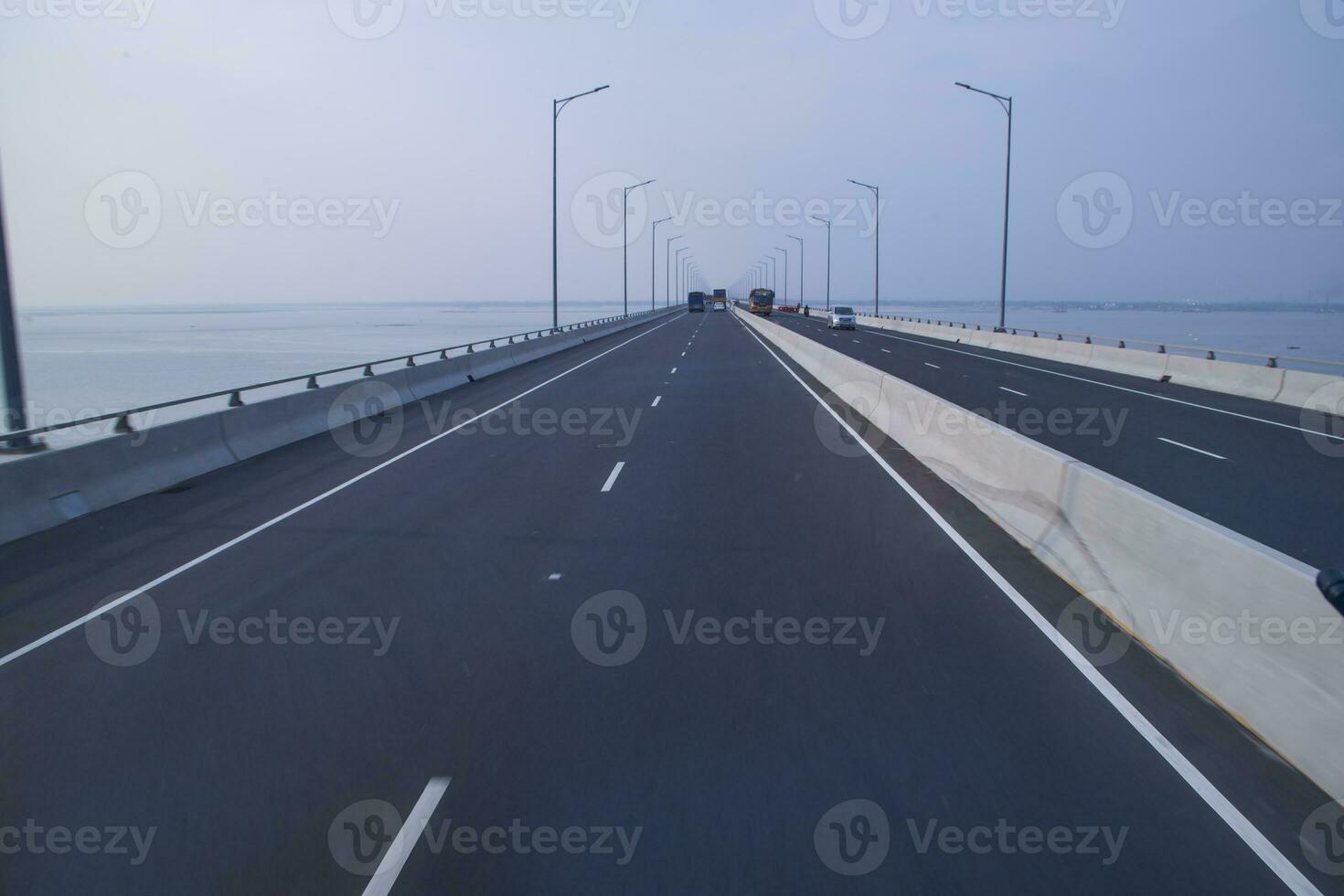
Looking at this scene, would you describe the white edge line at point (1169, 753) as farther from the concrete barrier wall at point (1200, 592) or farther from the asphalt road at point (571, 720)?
the concrete barrier wall at point (1200, 592)

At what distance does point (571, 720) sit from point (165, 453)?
1099cm

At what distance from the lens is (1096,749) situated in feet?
18.2

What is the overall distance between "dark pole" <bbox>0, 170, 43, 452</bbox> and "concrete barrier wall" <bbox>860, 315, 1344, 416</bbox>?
977 inches

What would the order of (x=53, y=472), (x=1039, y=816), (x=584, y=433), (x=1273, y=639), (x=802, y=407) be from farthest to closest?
1. (x=802, y=407)
2. (x=584, y=433)
3. (x=53, y=472)
4. (x=1273, y=639)
5. (x=1039, y=816)

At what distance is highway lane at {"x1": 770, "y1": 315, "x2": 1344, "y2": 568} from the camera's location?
38.7ft


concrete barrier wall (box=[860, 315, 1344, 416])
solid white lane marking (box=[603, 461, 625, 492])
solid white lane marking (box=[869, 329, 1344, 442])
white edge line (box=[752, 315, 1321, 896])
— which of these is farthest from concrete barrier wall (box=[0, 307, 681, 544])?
concrete barrier wall (box=[860, 315, 1344, 416])

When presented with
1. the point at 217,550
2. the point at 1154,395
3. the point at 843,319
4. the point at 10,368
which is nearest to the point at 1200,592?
the point at 217,550

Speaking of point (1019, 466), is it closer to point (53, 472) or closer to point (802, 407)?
point (53, 472)

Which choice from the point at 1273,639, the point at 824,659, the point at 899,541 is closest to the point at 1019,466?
the point at 899,541

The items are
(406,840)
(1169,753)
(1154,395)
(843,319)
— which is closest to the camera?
(406,840)

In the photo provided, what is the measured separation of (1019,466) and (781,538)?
8.81 ft

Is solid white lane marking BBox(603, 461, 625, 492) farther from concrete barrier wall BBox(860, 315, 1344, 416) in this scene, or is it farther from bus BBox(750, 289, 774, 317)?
bus BBox(750, 289, 774, 317)

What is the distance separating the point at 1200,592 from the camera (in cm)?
645

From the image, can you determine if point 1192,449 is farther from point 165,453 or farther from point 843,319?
point 843,319
